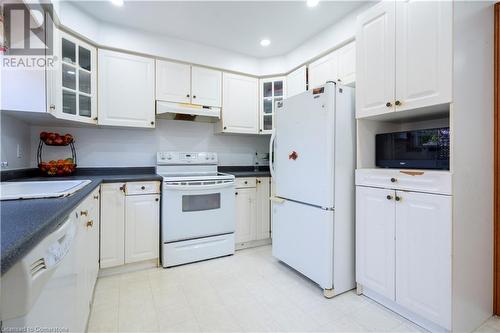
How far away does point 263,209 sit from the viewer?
10.2 ft

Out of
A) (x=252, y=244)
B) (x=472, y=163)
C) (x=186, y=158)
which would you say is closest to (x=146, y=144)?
(x=186, y=158)

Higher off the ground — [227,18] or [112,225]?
[227,18]

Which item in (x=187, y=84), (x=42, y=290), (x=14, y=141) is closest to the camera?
(x=42, y=290)

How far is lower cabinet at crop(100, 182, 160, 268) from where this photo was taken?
7.48 feet

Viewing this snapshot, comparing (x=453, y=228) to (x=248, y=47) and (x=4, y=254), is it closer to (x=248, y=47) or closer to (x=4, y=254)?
(x=4, y=254)

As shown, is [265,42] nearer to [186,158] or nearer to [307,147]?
[307,147]

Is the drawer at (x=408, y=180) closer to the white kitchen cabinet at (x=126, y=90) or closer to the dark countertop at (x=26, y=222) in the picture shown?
the dark countertop at (x=26, y=222)

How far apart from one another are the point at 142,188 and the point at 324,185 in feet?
5.65

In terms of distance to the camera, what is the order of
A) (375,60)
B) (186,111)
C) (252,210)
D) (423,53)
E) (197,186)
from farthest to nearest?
(252,210)
(186,111)
(197,186)
(375,60)
(423,53)

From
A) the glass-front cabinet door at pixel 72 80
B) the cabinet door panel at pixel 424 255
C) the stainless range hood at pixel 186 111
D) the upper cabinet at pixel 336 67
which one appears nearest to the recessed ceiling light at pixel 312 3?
Answer: the upper cabinet at pixel 336 67

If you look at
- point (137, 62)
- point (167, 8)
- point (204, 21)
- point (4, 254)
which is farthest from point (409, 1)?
point (137, 62)

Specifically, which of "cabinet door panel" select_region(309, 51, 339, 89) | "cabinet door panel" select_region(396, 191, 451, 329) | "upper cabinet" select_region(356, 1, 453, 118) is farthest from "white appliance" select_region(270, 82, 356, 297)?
"cabinet door panel" select_region(309, 51, 339, 89)

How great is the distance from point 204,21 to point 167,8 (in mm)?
373

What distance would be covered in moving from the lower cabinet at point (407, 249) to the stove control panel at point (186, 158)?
1.90m
